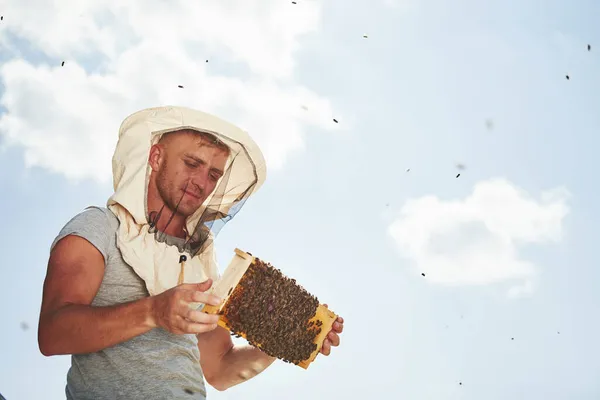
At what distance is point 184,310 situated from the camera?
9.95 ft

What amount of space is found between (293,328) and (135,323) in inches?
49.4

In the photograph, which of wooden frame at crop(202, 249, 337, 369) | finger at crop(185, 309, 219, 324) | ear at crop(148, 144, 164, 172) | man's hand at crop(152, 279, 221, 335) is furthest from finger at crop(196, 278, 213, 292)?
ear at crop(148, 144, 164, 172)

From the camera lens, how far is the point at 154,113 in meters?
4.24

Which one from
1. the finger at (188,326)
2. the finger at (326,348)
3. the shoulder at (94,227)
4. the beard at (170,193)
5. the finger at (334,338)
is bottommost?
the finger at (188,326)

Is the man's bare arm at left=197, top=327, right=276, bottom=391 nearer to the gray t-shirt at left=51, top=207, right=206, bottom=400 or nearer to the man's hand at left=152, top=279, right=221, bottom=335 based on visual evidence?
the gray t-shirt at left=51, top=207, right=206, bottom=400

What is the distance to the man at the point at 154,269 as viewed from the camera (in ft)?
10.7

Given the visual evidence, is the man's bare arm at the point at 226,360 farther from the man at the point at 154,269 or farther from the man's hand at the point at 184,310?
the man's hand at the point at 184,310

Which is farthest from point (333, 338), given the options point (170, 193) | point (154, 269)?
point (170, 193)

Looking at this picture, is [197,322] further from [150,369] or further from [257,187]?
[257,187]

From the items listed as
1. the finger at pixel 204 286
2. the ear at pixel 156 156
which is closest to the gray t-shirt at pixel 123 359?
the ear at pixel 156 156

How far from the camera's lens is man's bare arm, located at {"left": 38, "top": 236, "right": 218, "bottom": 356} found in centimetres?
306

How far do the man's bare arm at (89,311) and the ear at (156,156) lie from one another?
2.73 feet

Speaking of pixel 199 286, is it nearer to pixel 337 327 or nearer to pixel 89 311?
pixel 89 311

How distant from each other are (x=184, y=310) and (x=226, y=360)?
1.88 metres
